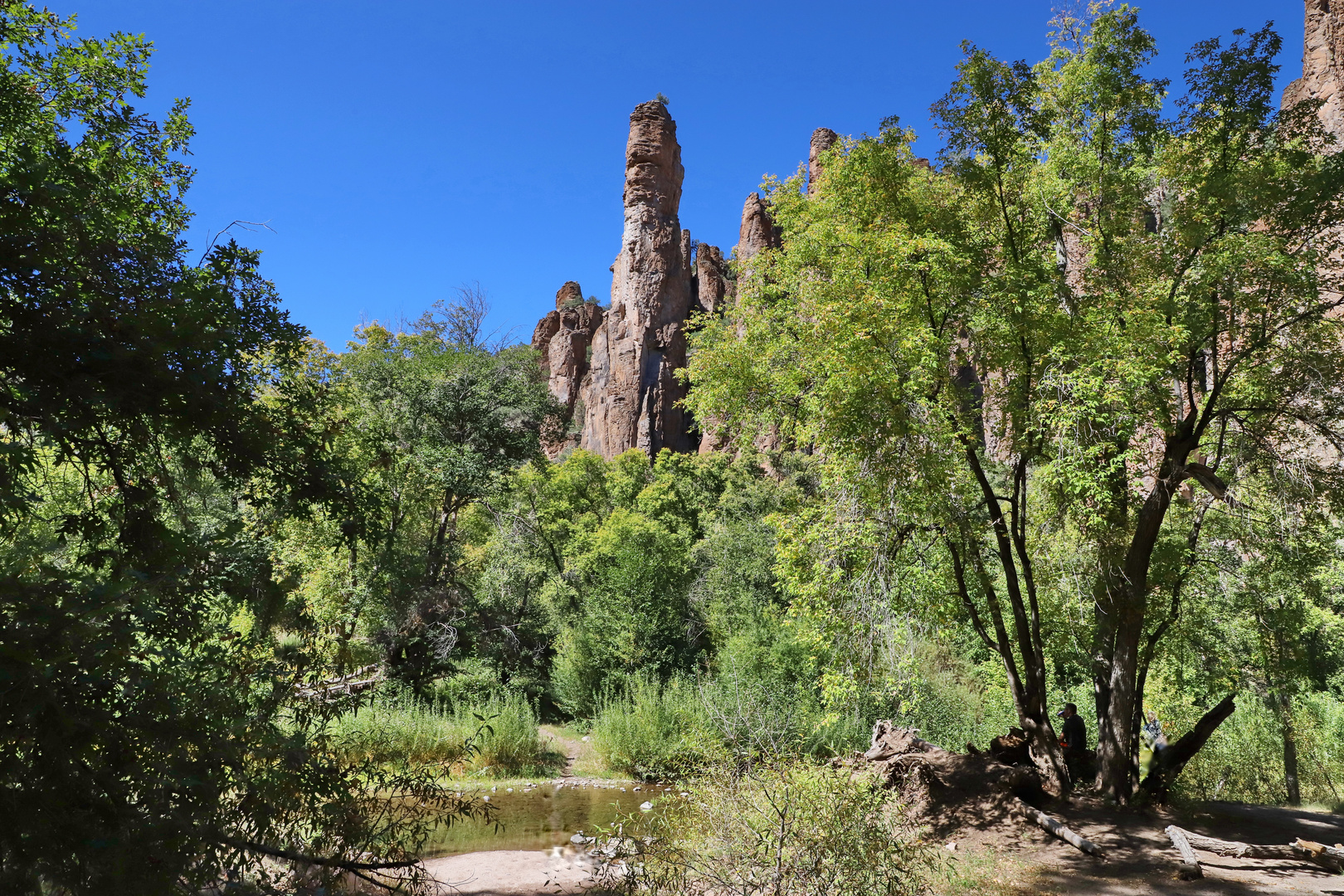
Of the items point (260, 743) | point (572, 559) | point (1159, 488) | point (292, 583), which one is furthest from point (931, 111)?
point (572, 559)

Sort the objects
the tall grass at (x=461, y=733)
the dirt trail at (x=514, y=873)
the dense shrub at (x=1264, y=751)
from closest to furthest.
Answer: the dirt trail at (x=514, y=873) → the dense shrub at (x=1264, y=751) → the tall grass at (x=461, y=733)

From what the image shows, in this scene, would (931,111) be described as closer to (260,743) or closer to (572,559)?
(260,743)

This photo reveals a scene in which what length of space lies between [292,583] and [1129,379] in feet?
26.1

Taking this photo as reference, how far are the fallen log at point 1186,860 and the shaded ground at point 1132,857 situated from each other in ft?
0.23

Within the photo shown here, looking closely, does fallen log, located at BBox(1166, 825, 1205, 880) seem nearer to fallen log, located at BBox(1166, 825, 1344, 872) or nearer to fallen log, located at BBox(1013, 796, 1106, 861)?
fallen log, located at BBox(1166, 825, 1344, 872)

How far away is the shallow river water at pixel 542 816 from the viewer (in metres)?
11.1

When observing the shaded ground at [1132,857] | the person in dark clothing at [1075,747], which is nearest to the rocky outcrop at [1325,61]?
the person in dark clothing at [1075,747]

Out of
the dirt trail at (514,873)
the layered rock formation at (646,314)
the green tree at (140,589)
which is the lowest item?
the dirt trail at (514,873)

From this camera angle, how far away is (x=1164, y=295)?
28.0ft

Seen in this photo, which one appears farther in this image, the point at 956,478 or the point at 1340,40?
the point at 1340,40

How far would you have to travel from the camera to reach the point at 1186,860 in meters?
7.18

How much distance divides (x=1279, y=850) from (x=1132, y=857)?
4.48 ft

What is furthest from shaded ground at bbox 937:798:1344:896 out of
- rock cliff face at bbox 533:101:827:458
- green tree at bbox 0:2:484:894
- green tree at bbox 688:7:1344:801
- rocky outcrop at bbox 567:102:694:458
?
rocky outcrop at bbox 567:102:694:458

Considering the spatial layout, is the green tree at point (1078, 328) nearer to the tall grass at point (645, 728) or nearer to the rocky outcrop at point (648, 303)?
the tall grass at point (645, 728)
